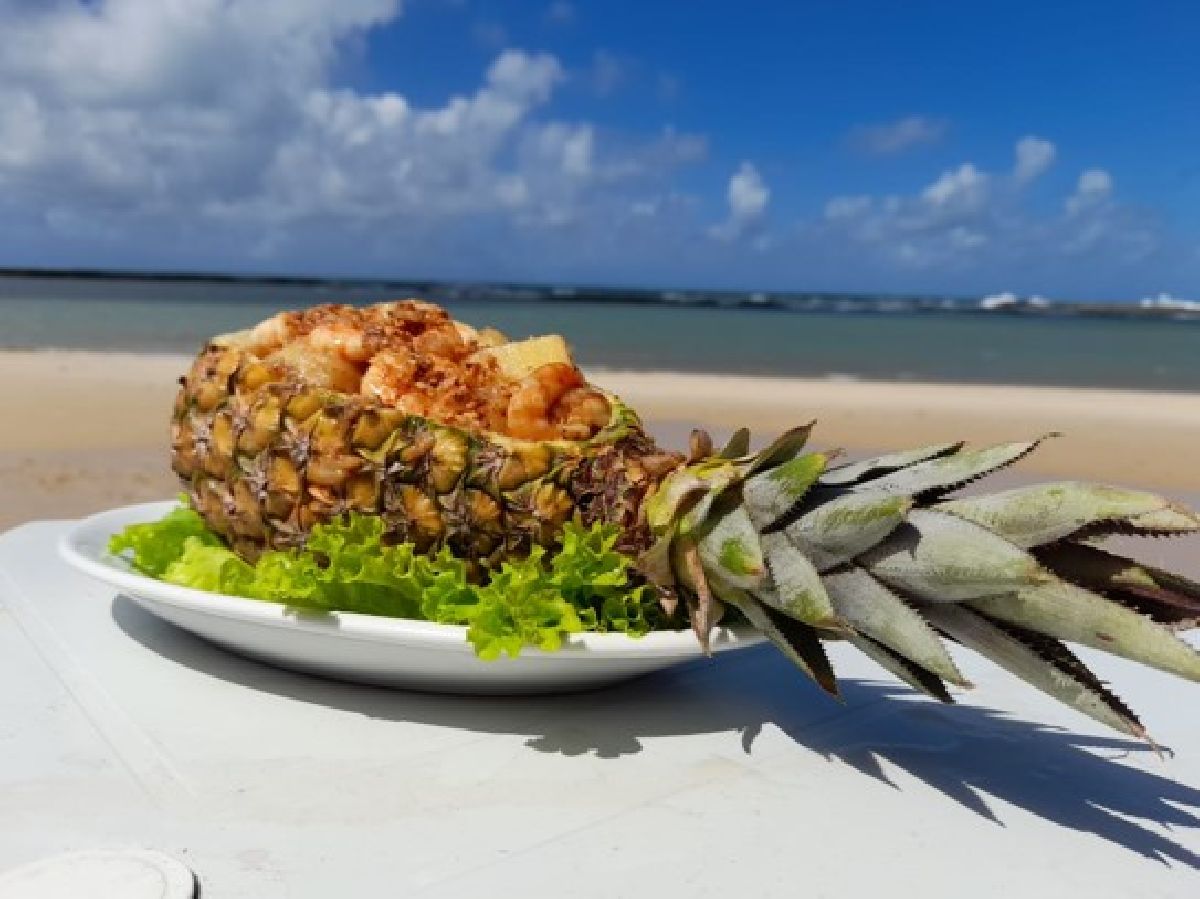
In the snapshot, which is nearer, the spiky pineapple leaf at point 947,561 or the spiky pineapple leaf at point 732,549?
the spiky pineapple leaf at point 947,561

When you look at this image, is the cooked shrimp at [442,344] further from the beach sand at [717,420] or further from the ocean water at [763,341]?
the ocean water at [763,341]

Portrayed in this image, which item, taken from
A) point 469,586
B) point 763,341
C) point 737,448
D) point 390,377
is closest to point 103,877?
point 469,586

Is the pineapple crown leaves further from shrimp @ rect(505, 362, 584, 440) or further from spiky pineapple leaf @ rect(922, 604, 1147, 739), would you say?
shrimp @ rect(505, 362, 584, 440)

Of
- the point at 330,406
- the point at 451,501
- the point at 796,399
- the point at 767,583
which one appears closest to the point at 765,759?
the point at 767,583

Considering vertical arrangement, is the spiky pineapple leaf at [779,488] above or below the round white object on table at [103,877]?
above

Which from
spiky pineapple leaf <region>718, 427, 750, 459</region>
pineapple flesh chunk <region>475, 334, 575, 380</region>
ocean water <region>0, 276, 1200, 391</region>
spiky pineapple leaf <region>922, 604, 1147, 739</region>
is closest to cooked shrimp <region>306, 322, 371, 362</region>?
pineapple flesh chunk <region>475, 334, 575, 380</region>

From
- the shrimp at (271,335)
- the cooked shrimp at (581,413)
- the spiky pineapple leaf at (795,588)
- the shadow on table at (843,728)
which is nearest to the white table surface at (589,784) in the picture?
the shadow on table at (843,728)

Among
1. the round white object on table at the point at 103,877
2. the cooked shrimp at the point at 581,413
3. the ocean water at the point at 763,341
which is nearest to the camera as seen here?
the round white object on table at the point at 103,877

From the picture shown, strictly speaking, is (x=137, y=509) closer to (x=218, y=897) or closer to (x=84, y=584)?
(x=84, y=584)
